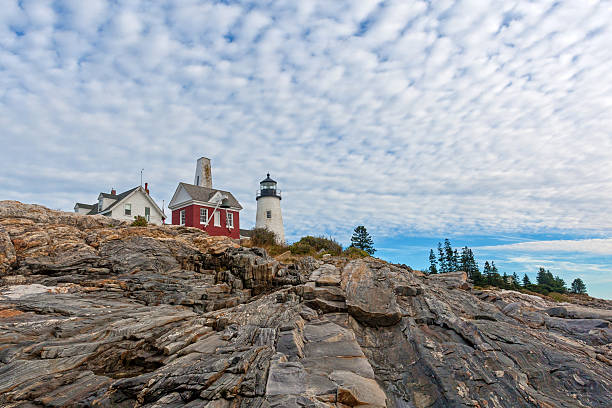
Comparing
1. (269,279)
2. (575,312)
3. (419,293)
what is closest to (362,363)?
(419,293)

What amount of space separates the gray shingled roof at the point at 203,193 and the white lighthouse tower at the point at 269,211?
10.6 feet

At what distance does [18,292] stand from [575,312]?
23403mm

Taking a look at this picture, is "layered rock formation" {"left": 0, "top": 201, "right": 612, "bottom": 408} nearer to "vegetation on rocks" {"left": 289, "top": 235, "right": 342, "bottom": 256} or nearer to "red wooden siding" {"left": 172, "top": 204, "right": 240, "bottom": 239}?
"vegetation on rocks" {"left": 289, "top": 235, "right": 342, "bottom": 256}

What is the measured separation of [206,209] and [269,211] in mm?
8843

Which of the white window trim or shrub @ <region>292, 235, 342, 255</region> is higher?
the white window trim

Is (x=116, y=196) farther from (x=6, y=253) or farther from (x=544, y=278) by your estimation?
(x=544, y=278)

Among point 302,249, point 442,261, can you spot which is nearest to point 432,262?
point 442,261

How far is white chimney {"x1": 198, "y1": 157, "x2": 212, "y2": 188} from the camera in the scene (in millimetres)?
44906

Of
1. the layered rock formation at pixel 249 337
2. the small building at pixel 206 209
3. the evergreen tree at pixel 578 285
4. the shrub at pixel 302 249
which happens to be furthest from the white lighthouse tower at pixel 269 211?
the evergreen tree at pixel 578 285

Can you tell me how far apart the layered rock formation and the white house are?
20.4 meters

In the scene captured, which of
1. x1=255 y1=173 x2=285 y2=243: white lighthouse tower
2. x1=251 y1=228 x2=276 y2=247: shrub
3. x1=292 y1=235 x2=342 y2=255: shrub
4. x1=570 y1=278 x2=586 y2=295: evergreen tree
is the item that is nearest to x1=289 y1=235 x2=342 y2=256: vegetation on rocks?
x1=292 y1=235 x2=342 y2=255: shrub

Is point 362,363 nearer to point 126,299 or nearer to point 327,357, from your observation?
point 327,357

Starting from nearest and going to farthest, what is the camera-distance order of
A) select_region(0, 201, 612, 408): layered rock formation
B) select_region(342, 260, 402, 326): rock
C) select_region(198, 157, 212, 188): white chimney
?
select_region(0, 201, 612, 408): layered rock formation, select_region(342, 260, 402, 326): rock, select_region(198, 157, 212, 188): white chimney

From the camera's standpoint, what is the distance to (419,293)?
15.4 metres
